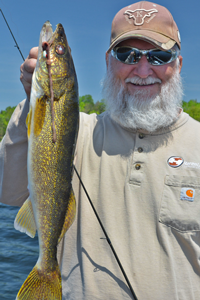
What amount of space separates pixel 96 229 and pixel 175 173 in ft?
2.65

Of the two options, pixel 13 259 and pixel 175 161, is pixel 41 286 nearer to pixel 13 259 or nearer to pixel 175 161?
pixel 175 161

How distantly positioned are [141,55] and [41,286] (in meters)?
2.06

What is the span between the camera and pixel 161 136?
282 cm

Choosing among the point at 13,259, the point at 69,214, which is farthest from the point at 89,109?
the point at 69,214

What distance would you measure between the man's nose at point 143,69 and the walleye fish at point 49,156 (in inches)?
29.4

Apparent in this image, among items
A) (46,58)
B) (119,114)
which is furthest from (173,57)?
(46,58)

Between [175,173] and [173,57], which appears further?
[173,57]

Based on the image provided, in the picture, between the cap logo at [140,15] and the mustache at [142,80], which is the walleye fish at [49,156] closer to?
the mustache at [142,80]

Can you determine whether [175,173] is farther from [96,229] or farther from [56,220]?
[56,220]

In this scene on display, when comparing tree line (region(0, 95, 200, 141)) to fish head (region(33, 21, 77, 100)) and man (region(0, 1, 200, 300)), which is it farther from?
fish head (region(33, 21, 77, 100))

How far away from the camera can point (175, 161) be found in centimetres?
270

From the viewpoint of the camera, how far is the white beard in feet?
9.21

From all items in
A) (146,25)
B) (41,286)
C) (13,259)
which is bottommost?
(13,259)

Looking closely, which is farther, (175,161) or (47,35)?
(175,161)
